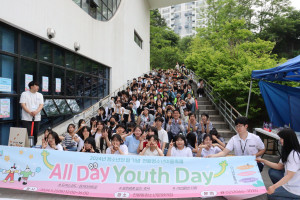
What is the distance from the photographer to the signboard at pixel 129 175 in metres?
3.49

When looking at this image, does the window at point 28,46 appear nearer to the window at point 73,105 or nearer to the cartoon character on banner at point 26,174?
the window at point 73,105

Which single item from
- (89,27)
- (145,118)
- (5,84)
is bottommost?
(145,118)

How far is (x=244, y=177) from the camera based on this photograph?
12.0 ft

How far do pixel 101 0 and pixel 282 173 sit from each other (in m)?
11.9

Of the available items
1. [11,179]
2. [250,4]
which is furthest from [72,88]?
[250,4]

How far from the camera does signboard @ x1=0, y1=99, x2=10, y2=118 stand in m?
5.47

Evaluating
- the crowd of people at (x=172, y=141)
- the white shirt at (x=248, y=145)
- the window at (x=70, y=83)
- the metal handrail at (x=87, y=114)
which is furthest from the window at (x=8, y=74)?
the white shirt at (x=248, y=145)

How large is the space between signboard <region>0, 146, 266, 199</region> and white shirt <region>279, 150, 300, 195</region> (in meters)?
0.42

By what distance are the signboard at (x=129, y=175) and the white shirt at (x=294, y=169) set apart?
1.38ft

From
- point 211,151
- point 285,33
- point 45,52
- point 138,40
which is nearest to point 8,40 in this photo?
point 45,52

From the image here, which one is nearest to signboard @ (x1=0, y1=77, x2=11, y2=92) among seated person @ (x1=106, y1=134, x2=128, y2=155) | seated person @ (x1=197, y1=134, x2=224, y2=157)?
seated person @ (x1=106, y1=134, x2=128, y2=155)

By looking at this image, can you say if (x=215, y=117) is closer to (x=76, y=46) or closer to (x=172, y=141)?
(x=172, y=141)

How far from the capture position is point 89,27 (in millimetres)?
10023

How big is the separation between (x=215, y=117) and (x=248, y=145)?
20.7ft
